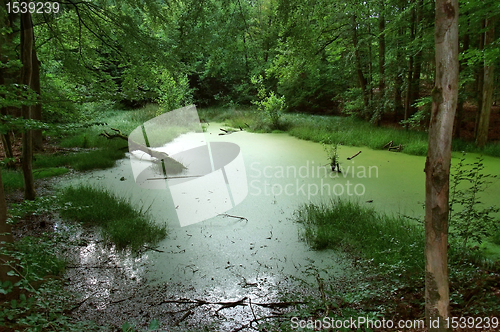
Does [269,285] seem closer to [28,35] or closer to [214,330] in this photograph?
[214,330]

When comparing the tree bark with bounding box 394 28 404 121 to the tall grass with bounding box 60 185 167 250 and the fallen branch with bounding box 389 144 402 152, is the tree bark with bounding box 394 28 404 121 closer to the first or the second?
the fallen branch with bounding box 389 144 402 152

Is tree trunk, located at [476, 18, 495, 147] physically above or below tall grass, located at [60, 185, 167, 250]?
above

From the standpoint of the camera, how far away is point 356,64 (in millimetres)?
8359

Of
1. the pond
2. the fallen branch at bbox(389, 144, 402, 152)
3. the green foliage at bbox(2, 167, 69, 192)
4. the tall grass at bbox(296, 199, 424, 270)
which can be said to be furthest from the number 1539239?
the fallen branch at bbox(389, 144, 402, 152)

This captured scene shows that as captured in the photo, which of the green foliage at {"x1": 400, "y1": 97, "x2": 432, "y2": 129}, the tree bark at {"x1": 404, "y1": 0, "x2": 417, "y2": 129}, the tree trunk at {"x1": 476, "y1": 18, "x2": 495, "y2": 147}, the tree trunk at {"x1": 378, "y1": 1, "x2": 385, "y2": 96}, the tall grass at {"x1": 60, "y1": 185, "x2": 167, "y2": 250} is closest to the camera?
the tall grass at {"x1": 60, "y1": 185, "x2": 167, "y2": 250}

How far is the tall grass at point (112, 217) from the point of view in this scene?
2.61m

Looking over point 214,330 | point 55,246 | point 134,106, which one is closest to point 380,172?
point 214,330

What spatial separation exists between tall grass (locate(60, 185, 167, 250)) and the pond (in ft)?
0.44

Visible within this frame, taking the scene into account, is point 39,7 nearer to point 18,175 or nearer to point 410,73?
point 18,175

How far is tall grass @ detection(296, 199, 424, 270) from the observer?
2.07 metres

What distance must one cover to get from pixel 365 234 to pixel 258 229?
99cm

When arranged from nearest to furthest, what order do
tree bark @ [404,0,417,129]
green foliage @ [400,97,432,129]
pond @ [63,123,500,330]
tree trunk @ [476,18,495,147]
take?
pond @ [63,123,500,330]
tree trunk @ [476,18,495,147]
green foliage @ [400,97,432,129]
tree bark @ [404,0,417,129]

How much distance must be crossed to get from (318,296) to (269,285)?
1.12 ft

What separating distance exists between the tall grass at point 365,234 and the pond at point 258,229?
0.48ft
